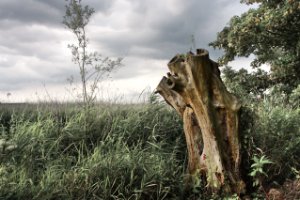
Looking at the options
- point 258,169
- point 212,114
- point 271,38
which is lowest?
point 258,169

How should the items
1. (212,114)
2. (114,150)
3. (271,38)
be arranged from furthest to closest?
1. (271,38)
2. (114,150)
3. (212,114)

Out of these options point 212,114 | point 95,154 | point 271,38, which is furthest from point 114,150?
point 271,38

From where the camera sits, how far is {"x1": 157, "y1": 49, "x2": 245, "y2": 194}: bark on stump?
20.7 feet

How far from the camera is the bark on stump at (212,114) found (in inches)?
249

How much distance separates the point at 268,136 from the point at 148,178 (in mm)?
2380

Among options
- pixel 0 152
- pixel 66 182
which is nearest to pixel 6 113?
pixel 0 152

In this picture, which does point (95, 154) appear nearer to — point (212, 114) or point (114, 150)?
point (114, 150)

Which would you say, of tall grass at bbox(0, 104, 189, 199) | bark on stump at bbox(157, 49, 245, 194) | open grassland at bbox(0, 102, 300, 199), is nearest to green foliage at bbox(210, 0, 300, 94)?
open grassland at bbox(0, 102, 300, 199)

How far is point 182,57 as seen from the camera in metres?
6.57

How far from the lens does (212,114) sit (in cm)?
639

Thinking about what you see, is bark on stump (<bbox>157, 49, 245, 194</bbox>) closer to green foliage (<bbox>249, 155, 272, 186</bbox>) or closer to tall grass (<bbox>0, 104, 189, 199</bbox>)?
green foliage (<bbox>249, 155, 272, 186</bbox>)

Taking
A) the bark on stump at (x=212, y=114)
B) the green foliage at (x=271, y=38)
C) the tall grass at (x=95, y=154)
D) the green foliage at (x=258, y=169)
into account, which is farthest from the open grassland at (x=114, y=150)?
the green foliage at (x=271, y=38)

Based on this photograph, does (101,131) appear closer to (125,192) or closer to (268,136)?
(125,192)

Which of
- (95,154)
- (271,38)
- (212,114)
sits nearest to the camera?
(212,114)
